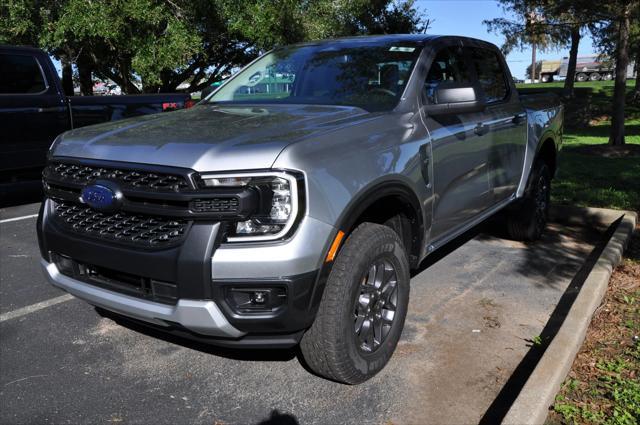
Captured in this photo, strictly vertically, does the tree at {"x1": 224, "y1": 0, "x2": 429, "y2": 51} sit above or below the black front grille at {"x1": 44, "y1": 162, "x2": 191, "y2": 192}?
above

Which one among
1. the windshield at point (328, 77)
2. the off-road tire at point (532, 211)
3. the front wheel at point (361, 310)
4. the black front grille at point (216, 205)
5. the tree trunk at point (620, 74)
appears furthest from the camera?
the tree trunk at point (620, 74)

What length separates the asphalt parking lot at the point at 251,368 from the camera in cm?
291

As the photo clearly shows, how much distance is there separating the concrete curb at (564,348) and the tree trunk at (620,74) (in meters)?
7.71

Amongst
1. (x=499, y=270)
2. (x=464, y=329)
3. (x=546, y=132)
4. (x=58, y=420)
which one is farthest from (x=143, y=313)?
(x=546, y=132)

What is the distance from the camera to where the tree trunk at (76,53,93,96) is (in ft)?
55.8

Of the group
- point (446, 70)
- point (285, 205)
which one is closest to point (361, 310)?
point (285, 205)

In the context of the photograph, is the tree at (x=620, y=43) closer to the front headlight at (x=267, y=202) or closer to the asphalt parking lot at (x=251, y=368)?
the asphalt parking lot at (x=251, y=368)

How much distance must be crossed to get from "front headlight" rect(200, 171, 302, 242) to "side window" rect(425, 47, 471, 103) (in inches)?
61.4

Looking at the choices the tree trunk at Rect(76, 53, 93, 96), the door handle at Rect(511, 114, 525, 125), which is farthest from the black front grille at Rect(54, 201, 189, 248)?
the tree trunk at Rect(76, 53, 93, 96)

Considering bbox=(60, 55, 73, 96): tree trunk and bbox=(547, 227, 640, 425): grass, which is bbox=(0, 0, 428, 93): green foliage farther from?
bbox=(547, 227, 640, 425): grass

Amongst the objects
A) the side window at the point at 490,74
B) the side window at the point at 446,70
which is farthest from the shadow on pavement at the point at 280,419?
the side window at the point at 490,74

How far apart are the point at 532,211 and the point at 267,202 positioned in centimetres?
375

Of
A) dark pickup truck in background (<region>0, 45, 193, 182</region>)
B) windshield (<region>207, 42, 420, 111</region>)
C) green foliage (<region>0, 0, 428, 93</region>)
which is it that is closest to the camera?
windshield (<region>207, 42, 420, 111</region>)

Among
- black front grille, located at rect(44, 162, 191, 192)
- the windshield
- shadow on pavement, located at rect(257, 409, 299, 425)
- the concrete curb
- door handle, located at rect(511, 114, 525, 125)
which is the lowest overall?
shadow on pavement, located at rect(257, 409, 299, 425)
